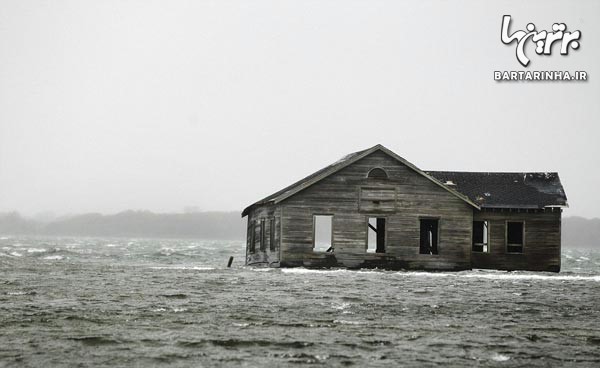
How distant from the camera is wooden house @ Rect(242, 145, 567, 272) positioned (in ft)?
105

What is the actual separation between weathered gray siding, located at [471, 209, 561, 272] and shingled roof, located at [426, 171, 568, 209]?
0.46 metres

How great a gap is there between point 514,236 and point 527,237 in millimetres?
2285

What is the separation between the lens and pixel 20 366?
1008cm

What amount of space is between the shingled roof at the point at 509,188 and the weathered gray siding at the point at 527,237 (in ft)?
1.50

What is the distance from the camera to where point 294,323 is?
14.8 metres

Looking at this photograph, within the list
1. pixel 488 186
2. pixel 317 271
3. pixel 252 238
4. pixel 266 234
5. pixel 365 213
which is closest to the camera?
pixel 317 271

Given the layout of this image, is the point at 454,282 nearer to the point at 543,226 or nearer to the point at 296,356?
the point at 543,226

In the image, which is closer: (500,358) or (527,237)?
(500,358)

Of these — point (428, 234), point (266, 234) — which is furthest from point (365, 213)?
point (428, 234)

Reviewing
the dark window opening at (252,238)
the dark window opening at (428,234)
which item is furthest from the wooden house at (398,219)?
the dark window opening at (252,238)

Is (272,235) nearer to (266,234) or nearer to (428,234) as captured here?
(266,234)

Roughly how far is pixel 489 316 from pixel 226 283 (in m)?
10.6

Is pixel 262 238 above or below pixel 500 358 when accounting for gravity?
above

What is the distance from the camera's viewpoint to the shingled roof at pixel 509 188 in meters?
34.0
